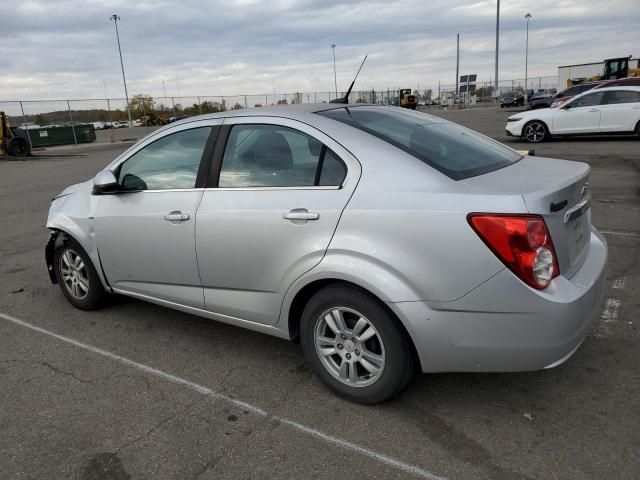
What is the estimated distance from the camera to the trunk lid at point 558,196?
2.52 m

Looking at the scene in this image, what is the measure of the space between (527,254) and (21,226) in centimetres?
825

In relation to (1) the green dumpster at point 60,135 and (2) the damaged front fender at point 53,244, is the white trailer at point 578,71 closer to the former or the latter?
(1) the green dumpster at point 60,135

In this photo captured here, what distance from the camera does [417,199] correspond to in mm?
2604

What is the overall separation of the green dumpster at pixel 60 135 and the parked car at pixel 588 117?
82.8ft

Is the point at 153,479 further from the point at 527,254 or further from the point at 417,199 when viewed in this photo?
the point at 527,254

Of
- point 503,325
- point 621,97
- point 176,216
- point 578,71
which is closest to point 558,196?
point 503,325

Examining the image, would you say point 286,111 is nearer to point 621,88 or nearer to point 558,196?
point 558,196

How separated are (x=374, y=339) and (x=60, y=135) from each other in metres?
32.2

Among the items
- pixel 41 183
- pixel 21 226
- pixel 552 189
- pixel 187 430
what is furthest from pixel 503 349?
pixel 41 183

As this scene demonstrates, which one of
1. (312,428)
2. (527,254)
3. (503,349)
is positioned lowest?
(312,428)

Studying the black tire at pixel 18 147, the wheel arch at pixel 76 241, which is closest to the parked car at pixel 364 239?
the wheel arch at pixel 76 241

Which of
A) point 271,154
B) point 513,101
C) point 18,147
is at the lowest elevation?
point 513,101

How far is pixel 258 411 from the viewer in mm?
3010

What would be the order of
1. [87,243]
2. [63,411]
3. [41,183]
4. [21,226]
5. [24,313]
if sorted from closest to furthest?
[63,411] < [87,243] < [24,313] < [21,226] < [41,183]
